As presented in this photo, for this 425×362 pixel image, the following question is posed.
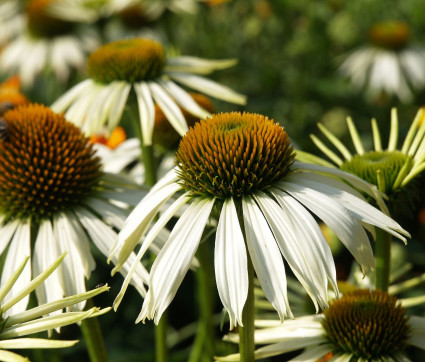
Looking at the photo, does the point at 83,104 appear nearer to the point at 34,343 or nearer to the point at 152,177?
the point at 152,177

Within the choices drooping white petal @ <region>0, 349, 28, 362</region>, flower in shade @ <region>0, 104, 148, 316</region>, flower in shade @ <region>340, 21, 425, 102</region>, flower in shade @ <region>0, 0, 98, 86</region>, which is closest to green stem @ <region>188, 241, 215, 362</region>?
flower in shade @ <region>0, 104, 148, 316</region>

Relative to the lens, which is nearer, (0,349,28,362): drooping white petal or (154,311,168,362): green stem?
(0,349,28,362): drooping white petal

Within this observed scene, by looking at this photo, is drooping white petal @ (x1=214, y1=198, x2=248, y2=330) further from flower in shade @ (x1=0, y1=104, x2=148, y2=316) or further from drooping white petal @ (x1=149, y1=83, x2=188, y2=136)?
drooping white petal @ (x1=149, y1=83, x2=188, y2=136)

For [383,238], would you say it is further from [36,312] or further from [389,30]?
[389,30]

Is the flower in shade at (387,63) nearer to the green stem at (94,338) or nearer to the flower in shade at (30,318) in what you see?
the green stem at (94,338)

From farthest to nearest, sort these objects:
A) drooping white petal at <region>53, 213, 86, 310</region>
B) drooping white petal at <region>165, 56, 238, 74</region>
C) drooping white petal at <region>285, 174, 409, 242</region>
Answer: drooping white petal at <region>165, 56, 238, 74</region>
drooping white petal at <region>53, 213, 86, 310</region>
drooping white petal at <region>285, 174, 409, 242</region>

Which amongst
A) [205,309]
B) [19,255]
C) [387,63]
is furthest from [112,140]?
[387,63]

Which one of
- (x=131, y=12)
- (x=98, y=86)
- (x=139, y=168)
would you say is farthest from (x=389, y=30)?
(x=98, y=86)
